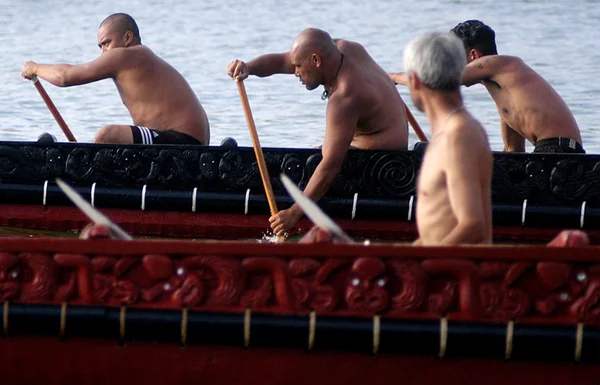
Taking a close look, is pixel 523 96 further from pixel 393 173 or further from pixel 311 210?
pixel 311 210

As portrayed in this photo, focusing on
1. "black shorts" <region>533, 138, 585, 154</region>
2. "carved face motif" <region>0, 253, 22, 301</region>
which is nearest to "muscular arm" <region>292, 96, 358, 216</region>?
"black shorts" <region>533, 138, 585, 154</region>

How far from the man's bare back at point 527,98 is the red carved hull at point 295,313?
256 centimetres

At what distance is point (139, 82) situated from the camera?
7391 millimetres

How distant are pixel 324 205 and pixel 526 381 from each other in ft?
7.14

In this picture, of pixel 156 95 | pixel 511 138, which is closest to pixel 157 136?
pixel 156 95

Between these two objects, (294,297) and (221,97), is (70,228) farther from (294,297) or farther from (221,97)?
(221,97)

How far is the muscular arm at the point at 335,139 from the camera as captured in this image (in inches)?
249

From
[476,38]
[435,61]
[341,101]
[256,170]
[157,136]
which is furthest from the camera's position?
[157,136]

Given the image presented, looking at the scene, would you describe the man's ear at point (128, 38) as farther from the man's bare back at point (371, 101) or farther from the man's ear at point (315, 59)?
the man's ear at point (315, 59)

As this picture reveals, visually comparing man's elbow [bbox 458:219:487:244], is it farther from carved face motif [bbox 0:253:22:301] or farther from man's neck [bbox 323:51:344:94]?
man's neck [bbox 323:51:344:94]

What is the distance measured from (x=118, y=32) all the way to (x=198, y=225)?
4.16 ft

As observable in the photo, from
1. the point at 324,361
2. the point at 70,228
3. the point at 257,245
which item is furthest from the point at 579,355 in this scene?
the point at 70,228

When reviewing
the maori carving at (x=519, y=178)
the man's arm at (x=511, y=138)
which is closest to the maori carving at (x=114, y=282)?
the maori carving at (x=519, y=178)

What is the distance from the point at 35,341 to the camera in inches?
188
